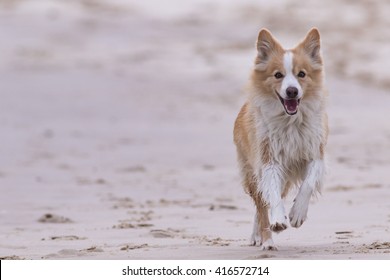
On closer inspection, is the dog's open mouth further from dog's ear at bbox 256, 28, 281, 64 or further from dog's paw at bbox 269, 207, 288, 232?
dog's paw at bbox 269, 207, 288, 232

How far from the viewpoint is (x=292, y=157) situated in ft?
25.2

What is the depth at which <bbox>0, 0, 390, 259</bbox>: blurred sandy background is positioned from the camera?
8.27 metres

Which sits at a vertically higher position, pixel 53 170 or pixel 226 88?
pixel 226 88

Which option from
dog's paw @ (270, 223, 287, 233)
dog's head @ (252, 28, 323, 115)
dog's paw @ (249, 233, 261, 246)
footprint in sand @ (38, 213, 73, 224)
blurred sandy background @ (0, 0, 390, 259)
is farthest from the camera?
footprint in sand @ (38, 213, 73, 224)

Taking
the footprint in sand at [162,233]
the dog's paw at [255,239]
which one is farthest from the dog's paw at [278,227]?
the footprint in sand at [162,233]

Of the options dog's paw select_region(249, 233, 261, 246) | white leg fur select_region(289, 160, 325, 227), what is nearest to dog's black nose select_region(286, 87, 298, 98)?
white leg fur select_region(289, 160, 325, 227)

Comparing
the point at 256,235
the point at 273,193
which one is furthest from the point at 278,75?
the point at 256,235

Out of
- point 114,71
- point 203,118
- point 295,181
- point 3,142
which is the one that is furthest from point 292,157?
point 114,71

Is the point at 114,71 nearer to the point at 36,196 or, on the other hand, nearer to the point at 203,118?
the point at 203,118

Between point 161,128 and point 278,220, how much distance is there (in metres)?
9.70

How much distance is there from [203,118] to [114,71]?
392 cm

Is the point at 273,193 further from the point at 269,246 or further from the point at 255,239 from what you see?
the point at 255,239

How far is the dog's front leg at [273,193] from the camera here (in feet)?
23.8

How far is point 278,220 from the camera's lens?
7234 mm
